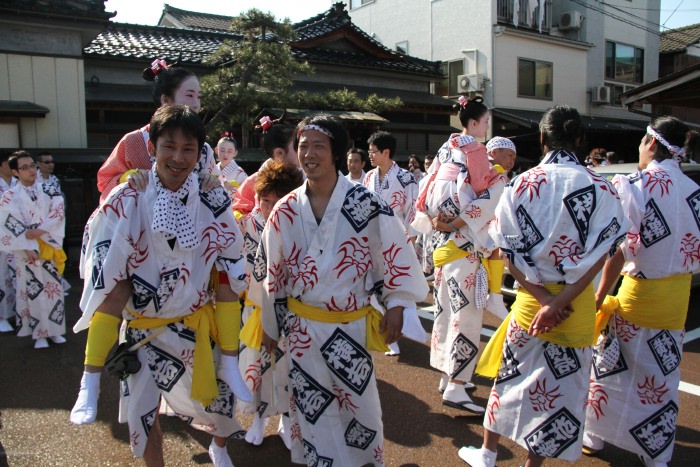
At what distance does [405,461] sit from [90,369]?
191 centimetres

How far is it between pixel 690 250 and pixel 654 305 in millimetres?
367

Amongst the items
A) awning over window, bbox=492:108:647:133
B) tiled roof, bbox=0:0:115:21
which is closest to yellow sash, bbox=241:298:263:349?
tiled roof, bbox=0:0:115:21

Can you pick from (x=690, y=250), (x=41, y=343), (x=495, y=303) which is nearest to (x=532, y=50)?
(x=495, y=303)

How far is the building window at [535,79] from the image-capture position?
65.8 feet

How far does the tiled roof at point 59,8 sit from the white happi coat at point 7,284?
4185 mm

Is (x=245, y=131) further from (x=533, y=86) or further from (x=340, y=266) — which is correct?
(x=533, y=86)

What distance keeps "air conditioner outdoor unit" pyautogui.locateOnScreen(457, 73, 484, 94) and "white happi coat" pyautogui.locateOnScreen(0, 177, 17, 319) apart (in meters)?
15.7

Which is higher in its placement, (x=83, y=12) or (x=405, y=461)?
(x=83, y=12)

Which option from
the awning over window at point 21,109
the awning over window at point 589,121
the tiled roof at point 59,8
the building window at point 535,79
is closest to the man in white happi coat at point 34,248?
the awning over window at point 21,109

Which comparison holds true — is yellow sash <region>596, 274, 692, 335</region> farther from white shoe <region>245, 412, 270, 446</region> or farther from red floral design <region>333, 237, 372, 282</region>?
white shoe <region>245, 412, 270, 446</region>

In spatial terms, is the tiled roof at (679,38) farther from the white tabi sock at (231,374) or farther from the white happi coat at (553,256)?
the white tabi sock at (231,374)

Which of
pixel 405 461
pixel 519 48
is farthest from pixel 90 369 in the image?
pixel 519 48

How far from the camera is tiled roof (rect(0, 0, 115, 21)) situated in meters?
8.95

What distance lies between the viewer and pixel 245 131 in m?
11.4
